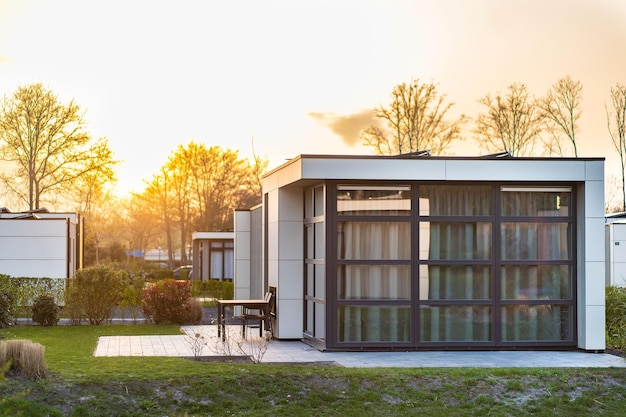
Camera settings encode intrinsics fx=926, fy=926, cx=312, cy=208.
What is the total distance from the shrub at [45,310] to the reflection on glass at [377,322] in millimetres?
7271

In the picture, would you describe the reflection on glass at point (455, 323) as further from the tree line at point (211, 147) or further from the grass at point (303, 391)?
the tree line at point (211, 147)

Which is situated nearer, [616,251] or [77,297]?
[77,297]

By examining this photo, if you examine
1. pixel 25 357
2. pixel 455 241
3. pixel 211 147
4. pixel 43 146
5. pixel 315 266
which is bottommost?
pixel 25 357

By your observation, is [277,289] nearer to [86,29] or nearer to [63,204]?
[86,29]

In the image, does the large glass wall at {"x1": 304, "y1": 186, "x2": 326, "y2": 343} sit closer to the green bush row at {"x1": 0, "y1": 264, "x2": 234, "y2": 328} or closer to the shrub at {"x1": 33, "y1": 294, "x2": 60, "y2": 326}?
the green bush row at {"x1": 0, "y1": 264, "x2": 234, "y2": 328}

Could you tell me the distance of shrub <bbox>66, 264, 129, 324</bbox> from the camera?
1892 cm

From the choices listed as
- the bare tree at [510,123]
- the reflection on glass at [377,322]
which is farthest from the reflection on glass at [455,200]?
the bare tree at [510,123]

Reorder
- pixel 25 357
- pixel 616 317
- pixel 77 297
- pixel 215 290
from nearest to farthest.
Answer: pixel 25 357 < pixel 616 317 < pixel 77 297 < pixel 215 290

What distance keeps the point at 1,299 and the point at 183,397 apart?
28.2 feet

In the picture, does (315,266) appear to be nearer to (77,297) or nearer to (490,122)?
(77,297)

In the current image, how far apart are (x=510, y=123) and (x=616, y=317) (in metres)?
20.4

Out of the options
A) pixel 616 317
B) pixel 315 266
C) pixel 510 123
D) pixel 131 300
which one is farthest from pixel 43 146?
pixel 616 317

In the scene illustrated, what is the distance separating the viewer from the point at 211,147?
42.2 m

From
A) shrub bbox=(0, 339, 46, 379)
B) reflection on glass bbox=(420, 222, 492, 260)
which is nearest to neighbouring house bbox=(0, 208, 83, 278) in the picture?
reflection on glass bbox=(420, 222, 492, 260)
